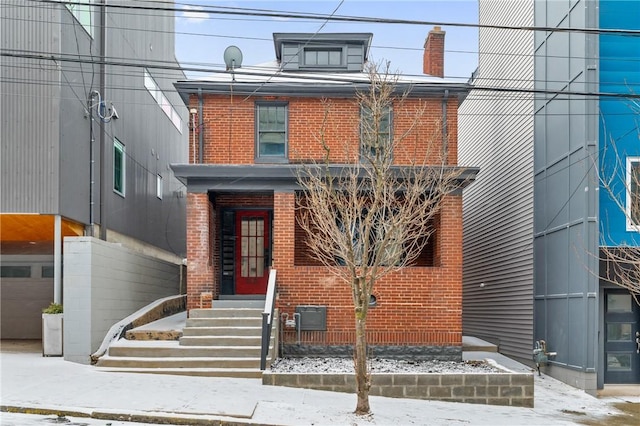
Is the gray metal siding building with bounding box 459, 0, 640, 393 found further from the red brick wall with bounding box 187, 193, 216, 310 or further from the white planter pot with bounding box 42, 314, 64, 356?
the white planter pot with bounding box 42, 314, 64, 356

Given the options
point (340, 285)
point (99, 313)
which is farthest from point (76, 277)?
point (340, 285)

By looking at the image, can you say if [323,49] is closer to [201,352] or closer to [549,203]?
[549,203]

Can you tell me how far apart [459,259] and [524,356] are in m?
3.72

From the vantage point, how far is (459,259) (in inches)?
559

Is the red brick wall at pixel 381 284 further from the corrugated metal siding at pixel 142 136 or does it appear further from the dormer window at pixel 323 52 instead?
the corrugated metal siding at pixel 142 136

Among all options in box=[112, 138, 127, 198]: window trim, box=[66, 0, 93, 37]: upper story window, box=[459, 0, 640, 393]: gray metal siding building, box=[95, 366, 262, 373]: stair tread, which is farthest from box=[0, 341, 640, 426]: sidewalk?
box=[66, 0, 93, 37]: upper story window


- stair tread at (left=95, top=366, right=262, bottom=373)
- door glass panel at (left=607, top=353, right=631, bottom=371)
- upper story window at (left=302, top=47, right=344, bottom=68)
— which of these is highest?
upper story window at (left=302, top=47, right=344, bottom=68)

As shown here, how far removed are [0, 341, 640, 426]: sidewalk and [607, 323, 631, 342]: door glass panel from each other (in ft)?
6.46

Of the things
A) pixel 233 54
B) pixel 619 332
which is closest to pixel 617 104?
pixel 619 332

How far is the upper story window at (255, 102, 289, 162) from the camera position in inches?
607

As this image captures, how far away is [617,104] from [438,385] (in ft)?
23.8

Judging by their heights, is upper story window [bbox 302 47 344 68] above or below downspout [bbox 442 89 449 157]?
above

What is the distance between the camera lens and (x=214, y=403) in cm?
923

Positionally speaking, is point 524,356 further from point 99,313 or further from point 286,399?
point 99,313
